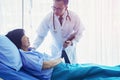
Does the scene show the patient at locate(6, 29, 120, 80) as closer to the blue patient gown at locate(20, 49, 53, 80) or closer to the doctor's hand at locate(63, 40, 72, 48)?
the blue patient gown at locate(20, 49, 53, 80)

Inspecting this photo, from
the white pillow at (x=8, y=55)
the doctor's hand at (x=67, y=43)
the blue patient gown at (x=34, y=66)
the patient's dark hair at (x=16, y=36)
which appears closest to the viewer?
the white pillow at (x=8, y=55)

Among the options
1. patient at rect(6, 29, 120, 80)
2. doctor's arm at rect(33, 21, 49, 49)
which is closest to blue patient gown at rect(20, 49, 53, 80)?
patient at rect(6, 29, 120, 80)

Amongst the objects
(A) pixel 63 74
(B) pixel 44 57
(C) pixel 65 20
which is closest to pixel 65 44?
(C) pixel 65 20

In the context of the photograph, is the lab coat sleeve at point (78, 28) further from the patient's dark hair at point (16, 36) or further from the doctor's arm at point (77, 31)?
the patient's dark hair at point (16, 36)

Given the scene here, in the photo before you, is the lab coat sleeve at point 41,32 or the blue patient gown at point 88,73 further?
the lab coat sleeve at point 41,32

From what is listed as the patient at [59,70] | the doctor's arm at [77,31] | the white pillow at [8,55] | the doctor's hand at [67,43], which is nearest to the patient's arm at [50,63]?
the patient at [59,70]

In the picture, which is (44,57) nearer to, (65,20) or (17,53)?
(17,53)

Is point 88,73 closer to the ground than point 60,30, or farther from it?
closer to the ground

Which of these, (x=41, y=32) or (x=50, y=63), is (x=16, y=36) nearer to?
(x=50, y=63)

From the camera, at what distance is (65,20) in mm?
2568

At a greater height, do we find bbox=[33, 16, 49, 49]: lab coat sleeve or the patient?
bbox=[33, 16, 49, 49]: lab coat sleeve

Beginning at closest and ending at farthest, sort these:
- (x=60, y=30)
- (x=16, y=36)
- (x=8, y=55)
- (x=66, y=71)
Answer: (x=8, y=55) → (x=66, y=71) → (x=16, y=36) → (x=60, y=30)

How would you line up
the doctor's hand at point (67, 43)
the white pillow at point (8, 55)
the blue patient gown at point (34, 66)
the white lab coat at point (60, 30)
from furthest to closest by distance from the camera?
1. the white lab coat at point (60, 30)
2. the doctor's hand at point (67, 43)
3. the blue patient gown at point (34, 66)
4. the white pillow at point (8, 55)

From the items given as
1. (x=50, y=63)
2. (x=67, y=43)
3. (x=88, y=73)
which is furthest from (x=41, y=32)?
(x=88, y=73)
